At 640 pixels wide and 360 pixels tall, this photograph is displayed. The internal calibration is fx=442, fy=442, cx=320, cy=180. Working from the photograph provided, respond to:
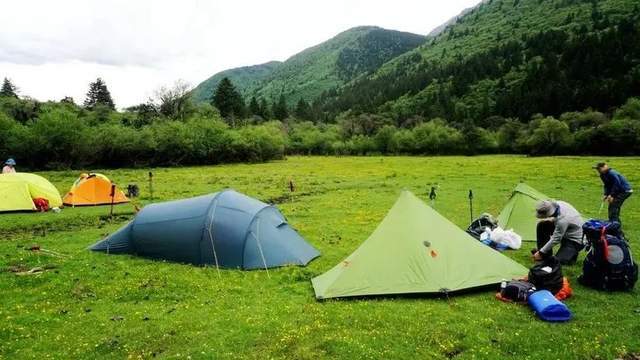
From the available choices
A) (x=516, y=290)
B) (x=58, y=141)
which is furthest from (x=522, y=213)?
(x=58, y=141)

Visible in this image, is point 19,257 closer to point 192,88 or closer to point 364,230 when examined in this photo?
point 364,230

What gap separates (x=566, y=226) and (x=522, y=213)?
19.1 feet

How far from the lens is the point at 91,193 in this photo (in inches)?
1166

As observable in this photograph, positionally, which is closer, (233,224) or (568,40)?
(233,224)

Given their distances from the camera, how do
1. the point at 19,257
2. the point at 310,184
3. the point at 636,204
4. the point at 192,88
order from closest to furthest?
the point at 19,257 < the point at 636,204 < the point at 310,184 < the point at 192,88

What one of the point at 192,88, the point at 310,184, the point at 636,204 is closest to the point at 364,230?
the point at 636,204

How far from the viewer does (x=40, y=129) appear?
2547 inches

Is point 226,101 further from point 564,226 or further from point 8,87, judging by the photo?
point 564,226

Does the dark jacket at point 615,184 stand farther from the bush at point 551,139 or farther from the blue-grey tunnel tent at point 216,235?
the bush at point 551,139

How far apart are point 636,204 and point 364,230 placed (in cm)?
1809

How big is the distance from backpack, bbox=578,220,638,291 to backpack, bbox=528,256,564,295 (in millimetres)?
1316

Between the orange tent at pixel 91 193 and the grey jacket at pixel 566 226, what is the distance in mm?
26969

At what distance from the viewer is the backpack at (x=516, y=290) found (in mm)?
11148

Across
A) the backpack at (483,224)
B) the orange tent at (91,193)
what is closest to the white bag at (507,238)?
the backpack at (483,224)
